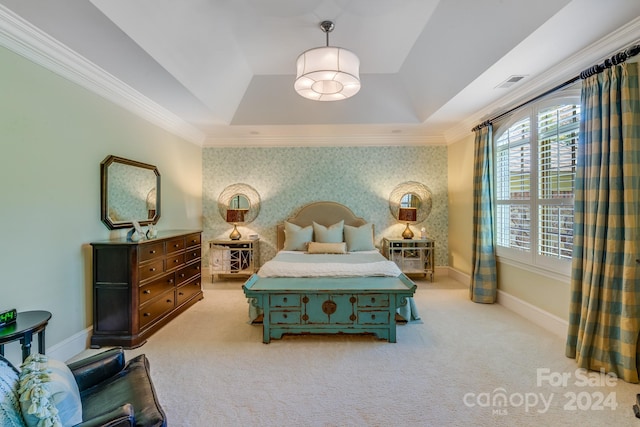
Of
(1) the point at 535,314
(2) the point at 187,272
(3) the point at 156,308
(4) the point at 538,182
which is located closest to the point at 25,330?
(3) the point at 156,308

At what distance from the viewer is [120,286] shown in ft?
9.58

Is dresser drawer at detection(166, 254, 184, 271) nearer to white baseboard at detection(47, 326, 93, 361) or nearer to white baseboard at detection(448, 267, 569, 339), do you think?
white baseboard at detection(47, 326, 93, 361)

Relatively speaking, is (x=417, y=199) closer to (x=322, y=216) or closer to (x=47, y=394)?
(x=322, y=216)

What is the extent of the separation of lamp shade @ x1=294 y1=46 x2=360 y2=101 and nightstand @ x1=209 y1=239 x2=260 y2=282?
10.4 feet

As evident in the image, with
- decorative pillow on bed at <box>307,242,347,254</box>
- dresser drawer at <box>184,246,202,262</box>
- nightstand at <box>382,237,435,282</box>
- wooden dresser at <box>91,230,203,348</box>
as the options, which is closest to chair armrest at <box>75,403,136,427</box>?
wooden dresser at <box>91,230,203,348</box>

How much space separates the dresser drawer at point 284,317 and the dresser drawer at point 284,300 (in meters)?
0.08

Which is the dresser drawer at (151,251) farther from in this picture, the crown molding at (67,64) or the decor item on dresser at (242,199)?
the decor item on dresser at (242,199)

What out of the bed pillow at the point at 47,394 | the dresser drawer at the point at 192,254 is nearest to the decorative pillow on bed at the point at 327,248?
the dresser drawer at the point at 192,254

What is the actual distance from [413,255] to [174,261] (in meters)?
3.91

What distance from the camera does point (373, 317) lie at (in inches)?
118

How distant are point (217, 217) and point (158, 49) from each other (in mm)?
3544

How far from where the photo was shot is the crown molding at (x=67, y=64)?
2.16 metres

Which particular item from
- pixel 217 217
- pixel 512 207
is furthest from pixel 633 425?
pixel 217 217

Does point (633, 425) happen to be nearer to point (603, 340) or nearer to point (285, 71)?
point (603, 340)
